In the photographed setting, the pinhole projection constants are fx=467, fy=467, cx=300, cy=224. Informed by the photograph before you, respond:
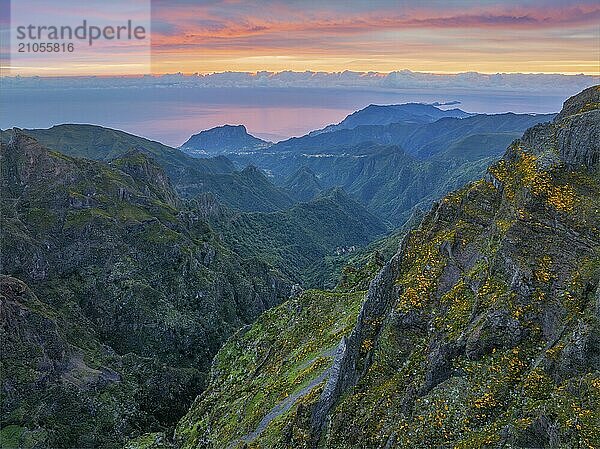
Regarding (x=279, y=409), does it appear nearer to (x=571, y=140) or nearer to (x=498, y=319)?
(x=498, y=319)

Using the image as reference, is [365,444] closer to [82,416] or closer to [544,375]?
[544,375]

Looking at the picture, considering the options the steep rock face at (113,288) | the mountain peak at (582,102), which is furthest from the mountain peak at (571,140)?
the steep rock face at (113,288)

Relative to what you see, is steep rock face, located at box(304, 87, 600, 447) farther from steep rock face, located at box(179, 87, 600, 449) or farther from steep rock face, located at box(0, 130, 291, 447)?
steep rock face, located at box(0, 130, 291, 447)

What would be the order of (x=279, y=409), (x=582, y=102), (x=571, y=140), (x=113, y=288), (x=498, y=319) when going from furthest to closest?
(x=113, y=288)
(x=279, y=409)
(x=582, y=102)
(x=571, y=140)
(x=498, y=319)

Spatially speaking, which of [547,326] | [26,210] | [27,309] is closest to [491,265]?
[547,326]

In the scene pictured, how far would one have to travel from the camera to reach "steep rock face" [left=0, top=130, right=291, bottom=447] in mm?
90500

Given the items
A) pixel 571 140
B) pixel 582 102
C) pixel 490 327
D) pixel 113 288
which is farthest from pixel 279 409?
pixel 113 288

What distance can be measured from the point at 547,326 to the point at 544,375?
327 centimetres

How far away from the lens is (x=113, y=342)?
119250 millimetres

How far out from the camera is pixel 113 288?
12631cm

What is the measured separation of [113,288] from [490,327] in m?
117

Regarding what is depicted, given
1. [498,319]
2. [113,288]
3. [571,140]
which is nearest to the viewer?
[498,319]

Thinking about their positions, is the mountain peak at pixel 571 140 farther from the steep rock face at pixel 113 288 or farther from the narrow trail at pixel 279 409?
the steep rock face at pixel 113 288

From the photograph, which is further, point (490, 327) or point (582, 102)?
point (582, 102)
